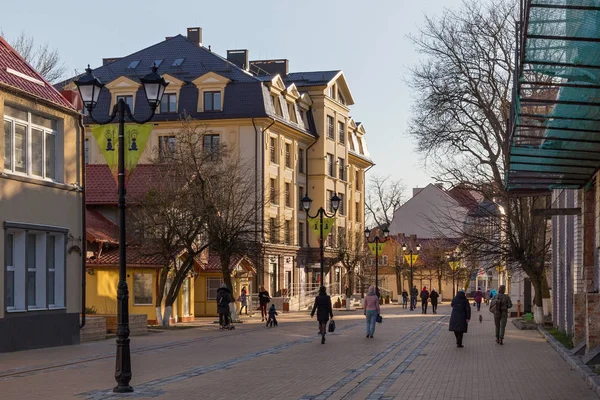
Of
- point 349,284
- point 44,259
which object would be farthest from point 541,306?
point 349,284

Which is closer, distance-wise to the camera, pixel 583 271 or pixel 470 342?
pixel 583 271

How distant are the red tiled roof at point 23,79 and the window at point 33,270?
3.55m

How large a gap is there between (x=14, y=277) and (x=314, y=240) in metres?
49.4

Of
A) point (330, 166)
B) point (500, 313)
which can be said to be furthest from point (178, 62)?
point (500, 313)

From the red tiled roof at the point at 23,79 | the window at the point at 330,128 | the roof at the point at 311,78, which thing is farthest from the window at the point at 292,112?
the red tiled roof at the point at 23,79

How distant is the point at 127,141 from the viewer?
60.1 ft

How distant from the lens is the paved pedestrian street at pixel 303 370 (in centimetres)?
1603

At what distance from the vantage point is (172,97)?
214 feet

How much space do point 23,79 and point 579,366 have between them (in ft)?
51.9

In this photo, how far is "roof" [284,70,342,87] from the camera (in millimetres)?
75375

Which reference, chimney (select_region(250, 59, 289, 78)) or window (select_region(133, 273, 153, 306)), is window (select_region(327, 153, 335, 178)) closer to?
chimney (select_region(250, 59, 289, 78))

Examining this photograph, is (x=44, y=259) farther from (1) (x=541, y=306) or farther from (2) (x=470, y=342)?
(1) (x=541, y=306)

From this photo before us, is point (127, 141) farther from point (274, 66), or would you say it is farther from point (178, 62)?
point (274, 66)

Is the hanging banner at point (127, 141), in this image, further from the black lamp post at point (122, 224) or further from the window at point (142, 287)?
the window at point (142, 287)
